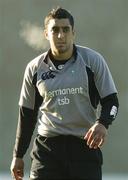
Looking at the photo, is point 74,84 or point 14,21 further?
point 14,21

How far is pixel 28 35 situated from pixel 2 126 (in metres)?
1.10

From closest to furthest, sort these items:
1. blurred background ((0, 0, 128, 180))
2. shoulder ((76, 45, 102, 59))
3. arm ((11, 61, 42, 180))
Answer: shoulder ((76, 45, 102, 59)), arm ((11, 61, 42, 180)), blurred background ((0, 0, 128, 180))

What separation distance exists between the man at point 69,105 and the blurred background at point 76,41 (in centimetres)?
436

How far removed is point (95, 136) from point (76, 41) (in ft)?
16.1

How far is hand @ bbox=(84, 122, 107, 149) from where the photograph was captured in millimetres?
5082

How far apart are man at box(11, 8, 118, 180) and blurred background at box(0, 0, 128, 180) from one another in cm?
436

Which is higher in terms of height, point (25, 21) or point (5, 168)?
point (25, 21)

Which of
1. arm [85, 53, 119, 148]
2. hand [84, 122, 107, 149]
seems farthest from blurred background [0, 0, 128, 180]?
hand [84, 122, 107, 149]

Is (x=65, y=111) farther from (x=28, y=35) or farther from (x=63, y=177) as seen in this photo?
(x=28, y=35)

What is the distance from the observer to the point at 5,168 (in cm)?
1000

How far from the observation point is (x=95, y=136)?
5.08 metres

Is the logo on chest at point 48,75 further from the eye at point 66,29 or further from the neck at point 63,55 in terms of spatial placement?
the eye at point 66,29

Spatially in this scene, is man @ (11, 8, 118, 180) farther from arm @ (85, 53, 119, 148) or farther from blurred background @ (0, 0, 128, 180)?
blurred background @ (0, 0, 128, 180)

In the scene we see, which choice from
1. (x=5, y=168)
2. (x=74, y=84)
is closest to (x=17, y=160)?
(x=74, y=84)
